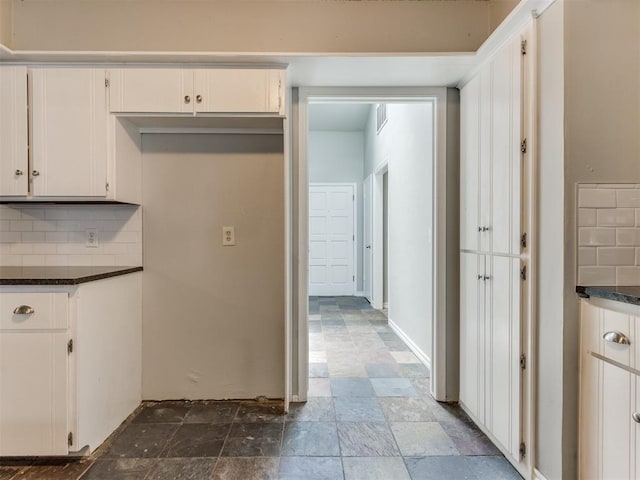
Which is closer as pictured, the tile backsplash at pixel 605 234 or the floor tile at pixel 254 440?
the tile backsplash at pixel 605 234

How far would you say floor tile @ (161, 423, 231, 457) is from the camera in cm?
184

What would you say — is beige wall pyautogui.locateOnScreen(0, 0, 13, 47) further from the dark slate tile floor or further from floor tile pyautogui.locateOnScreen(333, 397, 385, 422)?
floor tile pyautogui.locateOnScreen(333, 397, 385, 422)

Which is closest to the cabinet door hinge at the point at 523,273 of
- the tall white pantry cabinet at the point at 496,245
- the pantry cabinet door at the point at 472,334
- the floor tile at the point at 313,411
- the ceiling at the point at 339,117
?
the tall white pantry cabinet at the point at 496,245

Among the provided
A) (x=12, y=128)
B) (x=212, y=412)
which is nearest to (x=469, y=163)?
(x=212, y=412)

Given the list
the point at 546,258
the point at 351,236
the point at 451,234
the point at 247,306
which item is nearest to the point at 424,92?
the point at 451,234

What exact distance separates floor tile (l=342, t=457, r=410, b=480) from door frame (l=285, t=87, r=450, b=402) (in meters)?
0.68

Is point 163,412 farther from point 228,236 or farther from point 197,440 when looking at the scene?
point 228,236

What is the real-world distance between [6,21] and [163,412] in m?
2.40

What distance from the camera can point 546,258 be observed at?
1.51m

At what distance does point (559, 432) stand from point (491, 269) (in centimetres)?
75

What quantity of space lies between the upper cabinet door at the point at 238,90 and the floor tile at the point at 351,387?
6.11ft

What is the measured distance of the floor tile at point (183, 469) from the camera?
1.67 metres

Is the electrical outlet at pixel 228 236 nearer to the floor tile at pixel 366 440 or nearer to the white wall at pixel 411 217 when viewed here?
the floor tile at pixel 366 440

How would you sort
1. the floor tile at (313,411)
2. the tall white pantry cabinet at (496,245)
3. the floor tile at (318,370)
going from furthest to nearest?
the floor tile at (318,370), the floor tile at (313,411), the tall white pantry cabinet at (496,245)
